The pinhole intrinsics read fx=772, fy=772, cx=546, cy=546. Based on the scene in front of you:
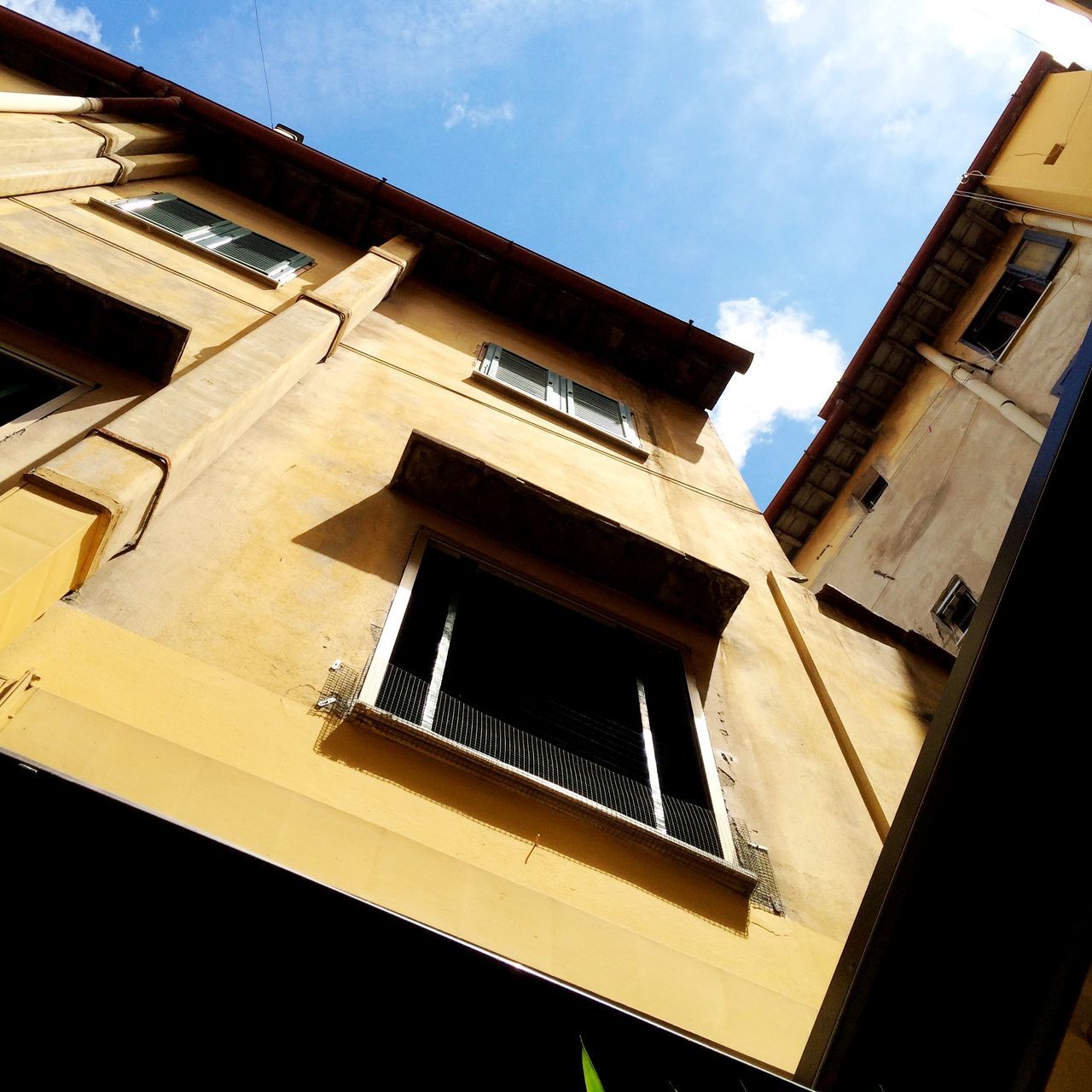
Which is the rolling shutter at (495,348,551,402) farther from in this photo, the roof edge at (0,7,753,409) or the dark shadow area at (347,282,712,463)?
the roof edge at (0,7,753,409)

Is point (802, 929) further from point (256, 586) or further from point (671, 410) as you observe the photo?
point (671, 410)

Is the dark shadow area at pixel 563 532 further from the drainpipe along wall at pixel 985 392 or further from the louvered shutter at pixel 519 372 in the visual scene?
the drainpipe along wall at pixel 985 392

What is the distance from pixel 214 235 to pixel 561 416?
4062 mm

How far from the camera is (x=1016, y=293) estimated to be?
13.0 meters

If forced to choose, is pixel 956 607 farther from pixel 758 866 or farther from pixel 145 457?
pixel 145 457

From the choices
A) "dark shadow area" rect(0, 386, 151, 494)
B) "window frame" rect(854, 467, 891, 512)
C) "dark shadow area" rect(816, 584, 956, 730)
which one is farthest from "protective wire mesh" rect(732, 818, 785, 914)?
"window frame" rect(854, 467, 891, 512)

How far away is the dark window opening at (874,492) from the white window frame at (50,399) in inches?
497

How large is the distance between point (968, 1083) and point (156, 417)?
14.1 feet

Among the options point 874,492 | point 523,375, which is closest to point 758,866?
point 523,375

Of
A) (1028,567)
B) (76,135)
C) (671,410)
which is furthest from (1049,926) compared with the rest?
(76,135)

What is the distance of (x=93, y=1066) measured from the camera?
1.74 m

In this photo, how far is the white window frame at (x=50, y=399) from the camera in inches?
157

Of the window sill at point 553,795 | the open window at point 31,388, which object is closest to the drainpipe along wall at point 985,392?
the window sill at point 553,795

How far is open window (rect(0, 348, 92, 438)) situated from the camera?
4.09 m
